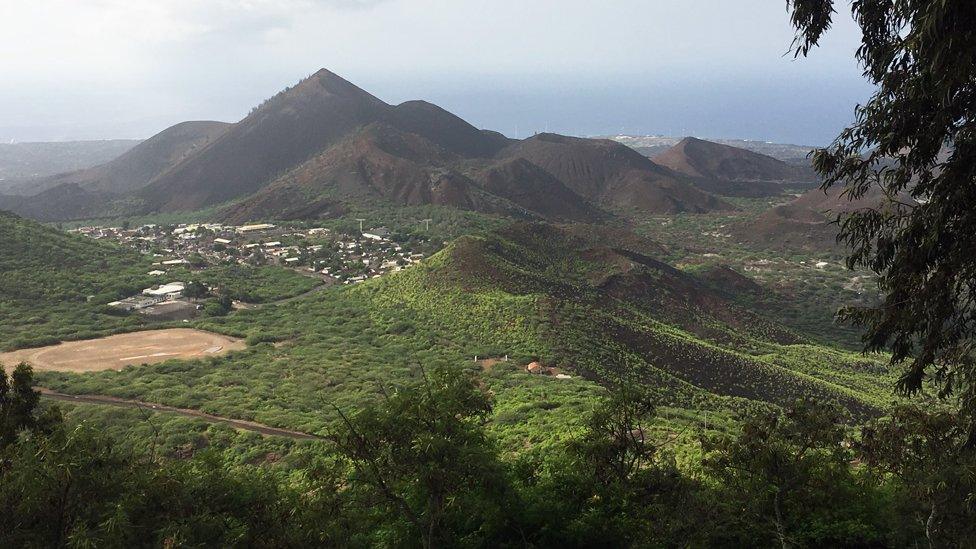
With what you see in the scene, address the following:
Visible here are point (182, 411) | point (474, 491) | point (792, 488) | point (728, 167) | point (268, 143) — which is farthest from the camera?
point (728, 167)

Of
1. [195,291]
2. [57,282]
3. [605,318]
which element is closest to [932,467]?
[605,318]

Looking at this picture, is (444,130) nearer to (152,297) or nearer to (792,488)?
(152,297)

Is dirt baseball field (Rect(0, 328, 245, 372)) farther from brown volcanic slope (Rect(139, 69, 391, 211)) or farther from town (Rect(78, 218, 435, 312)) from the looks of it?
brown volcanic slope (Rect(139, 69, 391, 211))

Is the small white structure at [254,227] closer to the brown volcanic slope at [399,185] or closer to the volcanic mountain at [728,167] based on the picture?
the brown volcanic slope at [399,185]

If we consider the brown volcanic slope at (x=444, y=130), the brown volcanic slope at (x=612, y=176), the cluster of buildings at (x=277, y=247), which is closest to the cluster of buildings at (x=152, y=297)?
the cluster of buildings at (x=277, y=247)

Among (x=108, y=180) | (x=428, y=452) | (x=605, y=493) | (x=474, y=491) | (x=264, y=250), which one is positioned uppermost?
(x=108, y=180)

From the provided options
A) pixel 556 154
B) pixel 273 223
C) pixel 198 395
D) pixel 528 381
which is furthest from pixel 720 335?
pixel 556 154
